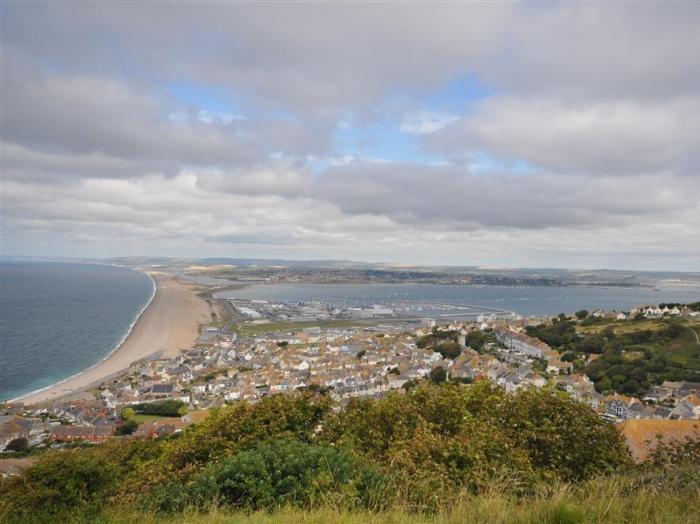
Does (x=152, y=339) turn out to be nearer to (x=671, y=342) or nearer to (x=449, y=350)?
(x=449, y=350)

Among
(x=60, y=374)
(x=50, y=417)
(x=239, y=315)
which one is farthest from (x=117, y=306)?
(x=50, y=417)

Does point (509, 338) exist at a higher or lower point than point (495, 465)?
lower

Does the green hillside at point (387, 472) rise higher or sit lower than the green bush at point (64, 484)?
higher

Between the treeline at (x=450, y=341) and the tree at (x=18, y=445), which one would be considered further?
the treeline at (x=450, y=341)

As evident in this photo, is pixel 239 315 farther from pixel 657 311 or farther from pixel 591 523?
pixel 591 523

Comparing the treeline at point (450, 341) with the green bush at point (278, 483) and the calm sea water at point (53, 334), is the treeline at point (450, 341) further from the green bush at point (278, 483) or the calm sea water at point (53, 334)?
the green bush at point (278, 483)

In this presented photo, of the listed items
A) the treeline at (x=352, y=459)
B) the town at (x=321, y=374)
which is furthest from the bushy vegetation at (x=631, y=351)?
the treeline at (x=352, y=459)
